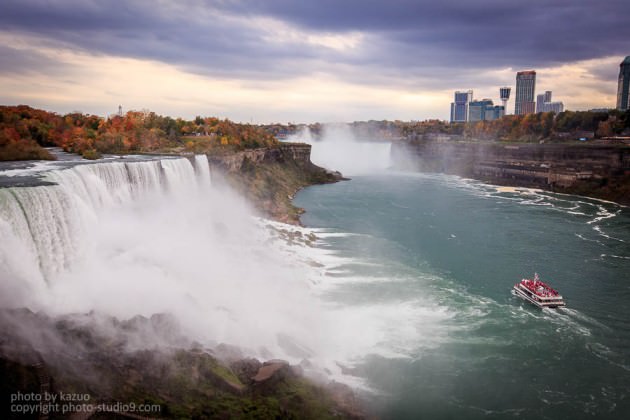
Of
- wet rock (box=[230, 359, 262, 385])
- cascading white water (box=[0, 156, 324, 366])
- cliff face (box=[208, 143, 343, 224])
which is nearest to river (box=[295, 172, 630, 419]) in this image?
cascading white water (box=[0, 156, 324, 366])

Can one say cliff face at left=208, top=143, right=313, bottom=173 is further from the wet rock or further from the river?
the wet rock

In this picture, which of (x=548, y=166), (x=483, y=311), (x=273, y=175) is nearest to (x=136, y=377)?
(x=483, y=311)

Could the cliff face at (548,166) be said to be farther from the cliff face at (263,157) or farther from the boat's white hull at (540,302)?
the boat's white hull at (540,302)

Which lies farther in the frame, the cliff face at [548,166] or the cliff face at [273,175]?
the cliff face at [548,166]

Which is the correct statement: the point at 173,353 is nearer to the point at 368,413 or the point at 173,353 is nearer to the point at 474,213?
the point at 368,413

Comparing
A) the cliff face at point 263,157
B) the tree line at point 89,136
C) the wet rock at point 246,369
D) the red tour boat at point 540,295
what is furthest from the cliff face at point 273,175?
the wet rock at point 246,369

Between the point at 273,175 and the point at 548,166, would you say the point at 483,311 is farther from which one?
the point at 548,166
